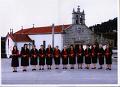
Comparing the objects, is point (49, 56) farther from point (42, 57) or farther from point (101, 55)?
point (101, 55)

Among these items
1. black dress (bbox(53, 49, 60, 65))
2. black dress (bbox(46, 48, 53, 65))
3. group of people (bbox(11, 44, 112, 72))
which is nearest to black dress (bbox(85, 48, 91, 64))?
group of people (bbox(11, 44, 112, 72))

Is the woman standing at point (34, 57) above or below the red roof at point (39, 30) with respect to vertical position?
below

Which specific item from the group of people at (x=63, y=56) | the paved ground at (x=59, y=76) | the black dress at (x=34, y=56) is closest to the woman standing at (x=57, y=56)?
the group of people at (x=63, y=56)

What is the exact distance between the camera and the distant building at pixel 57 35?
769cm

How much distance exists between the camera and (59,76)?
7684 mm

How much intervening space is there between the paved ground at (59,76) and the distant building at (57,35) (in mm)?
303

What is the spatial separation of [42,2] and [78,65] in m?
1.06

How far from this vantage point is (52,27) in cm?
773

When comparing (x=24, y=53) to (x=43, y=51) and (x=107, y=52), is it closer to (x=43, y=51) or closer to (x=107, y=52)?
(x=43, y=51)

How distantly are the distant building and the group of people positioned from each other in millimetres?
103

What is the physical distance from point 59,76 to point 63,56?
426mm

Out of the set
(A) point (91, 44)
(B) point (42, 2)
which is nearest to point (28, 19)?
(B) point (42, 2)

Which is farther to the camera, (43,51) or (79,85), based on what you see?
(43,51)

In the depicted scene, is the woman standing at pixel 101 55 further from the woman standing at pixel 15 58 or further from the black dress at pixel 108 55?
the woman standing at pixel 15 58
